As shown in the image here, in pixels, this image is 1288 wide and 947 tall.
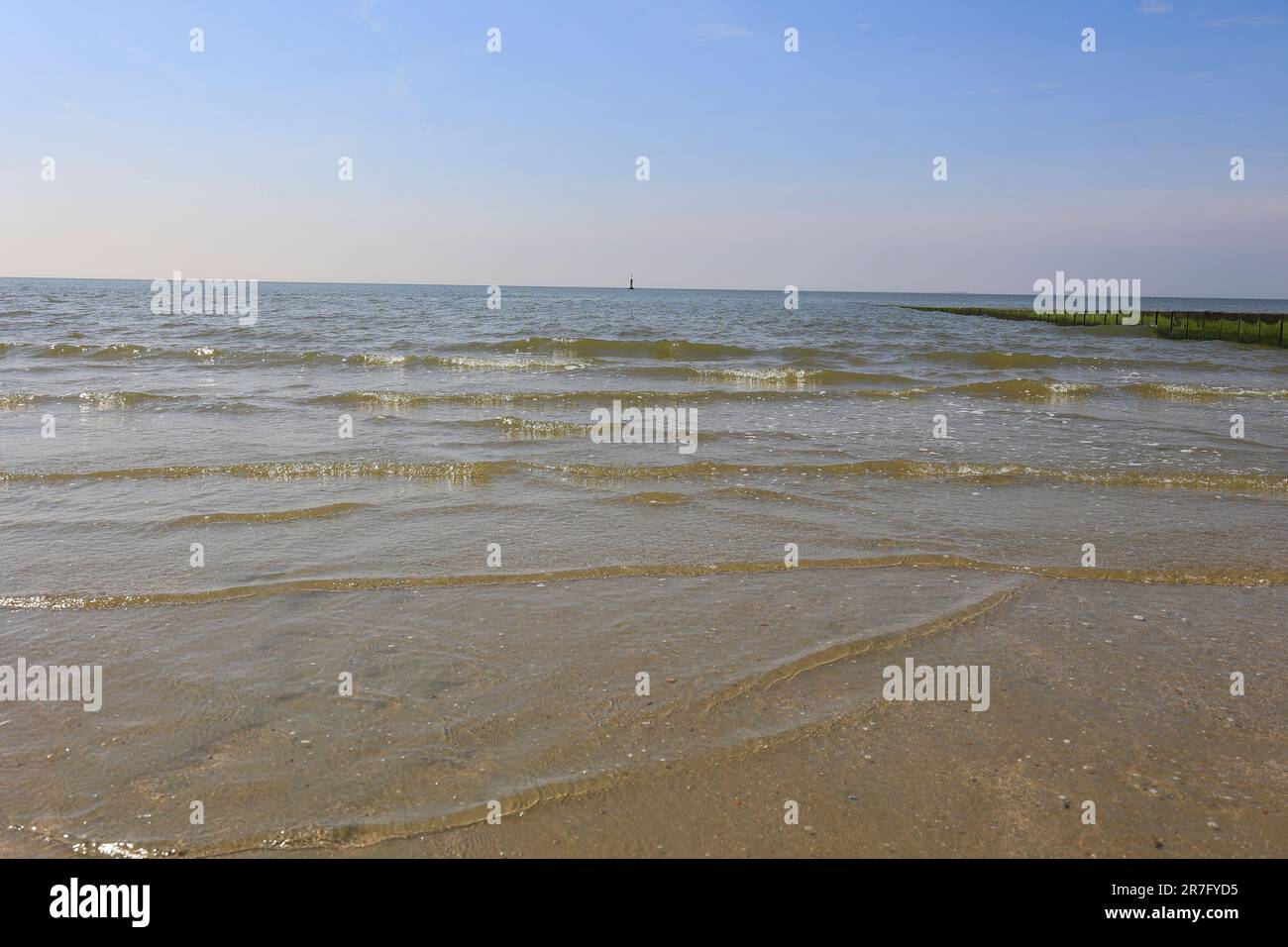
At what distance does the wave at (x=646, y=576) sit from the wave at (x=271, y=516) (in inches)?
78.0

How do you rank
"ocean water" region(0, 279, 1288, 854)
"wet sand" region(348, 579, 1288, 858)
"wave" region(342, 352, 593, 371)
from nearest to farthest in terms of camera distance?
1. "wet sand" region(348, 579, 1288, 858)
2. "ocean water" region(0, 279, 1288, 854)
3. "wave" region(342, 352, 593, 371)

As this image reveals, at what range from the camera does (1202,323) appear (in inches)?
1693

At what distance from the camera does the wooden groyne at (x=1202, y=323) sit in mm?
37812

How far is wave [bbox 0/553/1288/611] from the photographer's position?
6.07 m

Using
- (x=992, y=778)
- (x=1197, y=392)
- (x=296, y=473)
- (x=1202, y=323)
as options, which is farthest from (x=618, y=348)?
(x=1202, y=323)

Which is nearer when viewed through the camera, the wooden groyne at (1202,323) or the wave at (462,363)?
the wave at (462,363)

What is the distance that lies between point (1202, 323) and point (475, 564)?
46.9m

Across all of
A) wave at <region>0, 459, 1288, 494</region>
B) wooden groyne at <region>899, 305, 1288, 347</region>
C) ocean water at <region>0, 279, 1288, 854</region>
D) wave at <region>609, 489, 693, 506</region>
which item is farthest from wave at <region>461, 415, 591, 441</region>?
wooden groyne at <region>899, 305, 1288, 347</region>

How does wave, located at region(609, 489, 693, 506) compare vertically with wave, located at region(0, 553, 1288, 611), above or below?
above

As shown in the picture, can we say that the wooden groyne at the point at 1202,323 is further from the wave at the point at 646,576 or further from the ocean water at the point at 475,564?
the wave at the point at 646,576

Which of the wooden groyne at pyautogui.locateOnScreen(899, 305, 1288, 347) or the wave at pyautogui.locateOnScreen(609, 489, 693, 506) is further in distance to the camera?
the wooden groyne at pyautogui.locateOnScreen(899, 305, 1288, 347)

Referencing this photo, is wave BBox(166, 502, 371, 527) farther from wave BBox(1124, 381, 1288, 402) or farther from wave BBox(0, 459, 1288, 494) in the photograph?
wave BBox(1124, 381, 1288, 402)

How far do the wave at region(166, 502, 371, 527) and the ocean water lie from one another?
52 mm

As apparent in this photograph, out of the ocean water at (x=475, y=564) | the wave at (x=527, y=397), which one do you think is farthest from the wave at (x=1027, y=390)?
the wave at (x=527, y=397)
